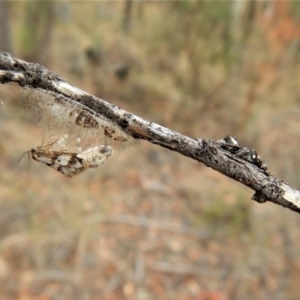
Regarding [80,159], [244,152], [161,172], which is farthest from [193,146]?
[161,172]

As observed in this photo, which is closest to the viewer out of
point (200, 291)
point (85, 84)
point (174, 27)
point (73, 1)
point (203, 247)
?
point (200, 291)

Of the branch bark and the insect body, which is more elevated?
the insect body

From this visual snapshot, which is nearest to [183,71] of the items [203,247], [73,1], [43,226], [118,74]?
[118,74]

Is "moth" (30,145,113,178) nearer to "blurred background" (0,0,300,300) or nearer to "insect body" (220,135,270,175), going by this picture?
"blurred background" (0,0,300,300)

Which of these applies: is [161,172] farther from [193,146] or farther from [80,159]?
[193,146]

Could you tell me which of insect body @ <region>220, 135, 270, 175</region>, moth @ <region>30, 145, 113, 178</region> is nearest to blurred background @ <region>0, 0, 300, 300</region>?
moth @ <region>30, 145, 113, 178</region>

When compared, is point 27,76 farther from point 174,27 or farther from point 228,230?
point 174,27
